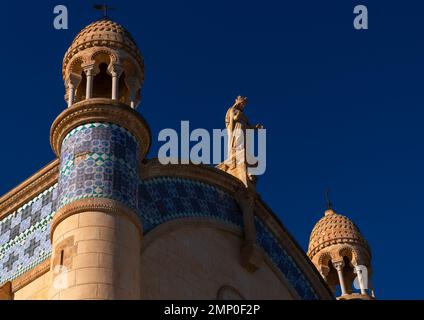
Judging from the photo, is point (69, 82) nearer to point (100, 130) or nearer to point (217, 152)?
point (100, 130)

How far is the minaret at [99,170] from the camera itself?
1010 centimetres

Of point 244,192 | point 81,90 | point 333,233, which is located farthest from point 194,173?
point 333,233

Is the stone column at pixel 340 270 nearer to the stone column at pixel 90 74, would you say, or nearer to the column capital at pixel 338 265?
the column capital at pixel 338 265

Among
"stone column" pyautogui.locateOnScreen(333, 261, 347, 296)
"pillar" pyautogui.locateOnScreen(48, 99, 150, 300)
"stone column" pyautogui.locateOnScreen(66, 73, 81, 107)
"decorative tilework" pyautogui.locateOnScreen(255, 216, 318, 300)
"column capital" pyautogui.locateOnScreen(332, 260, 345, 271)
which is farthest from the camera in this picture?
"column capital" pyautogui.locateOnScreen(332, 260, 345, 271)

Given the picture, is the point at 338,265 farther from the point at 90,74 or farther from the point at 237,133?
the point at 90,74

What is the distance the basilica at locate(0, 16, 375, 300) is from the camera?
10.4 meters

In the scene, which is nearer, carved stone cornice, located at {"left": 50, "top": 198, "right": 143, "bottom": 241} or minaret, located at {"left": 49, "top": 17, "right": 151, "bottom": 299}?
minaret, located at {"left": 49, "top": 17, "right": 151, "bottom": 299}

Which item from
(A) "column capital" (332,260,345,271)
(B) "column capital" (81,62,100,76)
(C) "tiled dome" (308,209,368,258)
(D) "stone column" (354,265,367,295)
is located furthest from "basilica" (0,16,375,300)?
(C) "tiled dome" (308,209,368,258)

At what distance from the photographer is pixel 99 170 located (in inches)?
429

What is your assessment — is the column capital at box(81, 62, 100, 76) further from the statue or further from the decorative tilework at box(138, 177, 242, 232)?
the statue

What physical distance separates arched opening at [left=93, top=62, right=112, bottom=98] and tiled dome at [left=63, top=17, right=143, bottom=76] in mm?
636

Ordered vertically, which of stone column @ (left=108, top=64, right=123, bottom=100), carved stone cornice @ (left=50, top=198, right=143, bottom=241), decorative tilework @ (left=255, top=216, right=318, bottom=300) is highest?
stone column @ (left=108, top=64, right=123, bottom=100)

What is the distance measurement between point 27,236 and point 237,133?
13.1ft

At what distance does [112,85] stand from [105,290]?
323 cm
